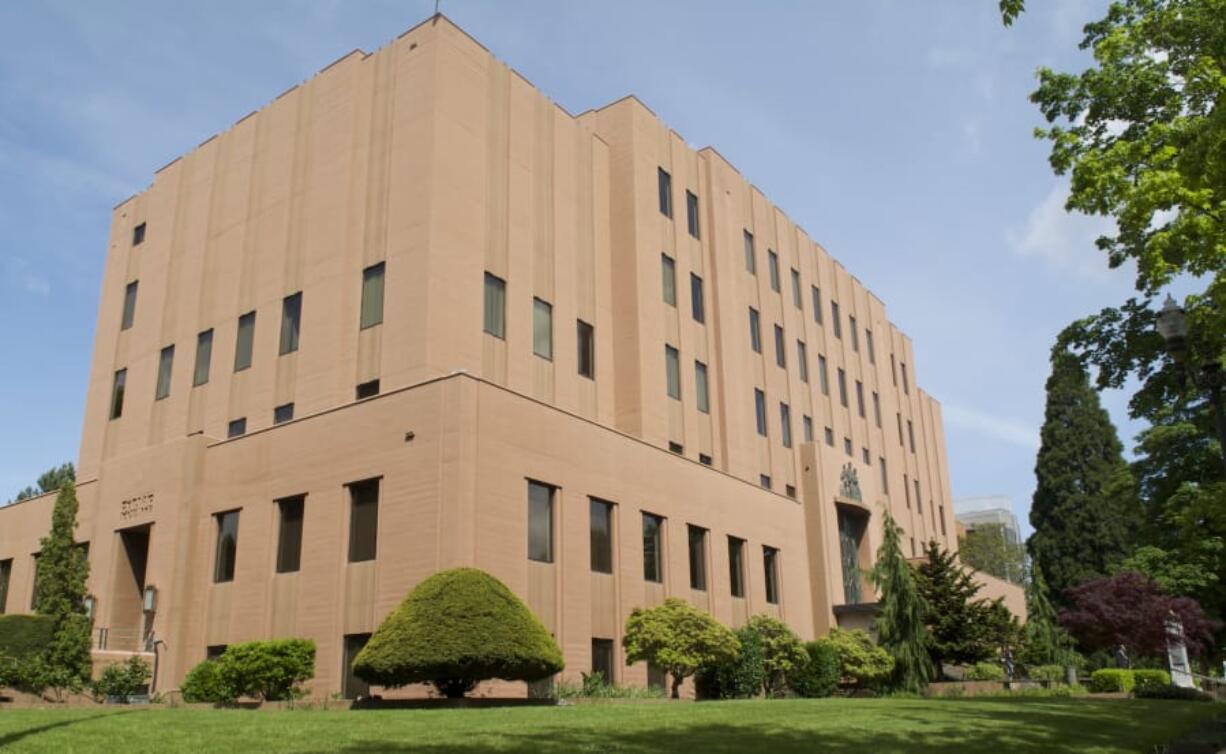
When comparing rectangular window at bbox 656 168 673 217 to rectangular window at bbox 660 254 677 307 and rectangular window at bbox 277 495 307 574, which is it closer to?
rectangular window at bbox 660 254 677 307

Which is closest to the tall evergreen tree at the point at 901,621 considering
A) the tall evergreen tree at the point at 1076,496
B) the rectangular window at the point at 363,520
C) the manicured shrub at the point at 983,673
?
the manicured shrub at the point at 983,673

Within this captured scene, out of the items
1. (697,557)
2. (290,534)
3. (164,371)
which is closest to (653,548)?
(697,557)

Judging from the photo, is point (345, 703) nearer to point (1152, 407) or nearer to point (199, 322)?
point (199, 322)

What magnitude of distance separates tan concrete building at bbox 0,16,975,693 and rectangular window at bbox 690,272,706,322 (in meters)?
0.10

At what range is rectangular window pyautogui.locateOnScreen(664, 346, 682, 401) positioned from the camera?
37.8m

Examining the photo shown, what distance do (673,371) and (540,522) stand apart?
514 inches

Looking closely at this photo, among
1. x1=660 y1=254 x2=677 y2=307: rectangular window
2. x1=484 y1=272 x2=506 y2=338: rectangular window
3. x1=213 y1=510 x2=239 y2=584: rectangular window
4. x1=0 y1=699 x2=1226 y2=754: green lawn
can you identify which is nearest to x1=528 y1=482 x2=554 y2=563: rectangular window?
x1=484 y1=272 x2=506 y2=338: rectangular window

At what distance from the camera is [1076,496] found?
195 feet

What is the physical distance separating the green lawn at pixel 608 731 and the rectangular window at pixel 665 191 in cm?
2487

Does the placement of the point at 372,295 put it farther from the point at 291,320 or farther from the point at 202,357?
the point at 202,357

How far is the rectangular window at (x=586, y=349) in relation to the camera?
3453cm

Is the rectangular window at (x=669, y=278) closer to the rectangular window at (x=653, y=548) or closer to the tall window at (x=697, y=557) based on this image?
the tall window at (x=697, y=557)

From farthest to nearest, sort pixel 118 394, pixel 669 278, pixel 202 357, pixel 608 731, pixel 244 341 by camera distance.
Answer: pixel 669 278 → pixel 118 394 → pixel 202 357 → pixel 244 341 → pixel 608 731

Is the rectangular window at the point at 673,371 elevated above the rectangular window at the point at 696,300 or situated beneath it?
situated beneath
